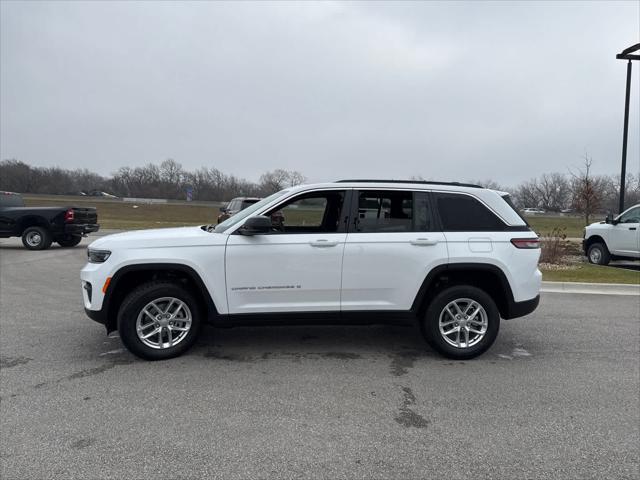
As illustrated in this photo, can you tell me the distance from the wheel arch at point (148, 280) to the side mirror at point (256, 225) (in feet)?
2.19

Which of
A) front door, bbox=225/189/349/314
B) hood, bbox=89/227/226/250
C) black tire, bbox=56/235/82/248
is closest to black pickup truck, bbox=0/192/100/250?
black tire, bbox=56/235/82/248

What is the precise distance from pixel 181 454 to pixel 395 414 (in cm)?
163

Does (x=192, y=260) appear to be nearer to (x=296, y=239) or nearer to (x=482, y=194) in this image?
(x=296, y=239)

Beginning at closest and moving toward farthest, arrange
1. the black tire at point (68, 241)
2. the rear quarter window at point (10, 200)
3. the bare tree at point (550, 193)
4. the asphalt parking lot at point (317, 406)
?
the asphalt parking lot at point (317, 406) < the rear quarter window at point (10, 200) < the black tire at point (68, 241) < the bare tree at point (550, 193)

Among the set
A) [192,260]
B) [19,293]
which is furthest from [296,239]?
[19,293]

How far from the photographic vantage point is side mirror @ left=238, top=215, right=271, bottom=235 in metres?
4.41

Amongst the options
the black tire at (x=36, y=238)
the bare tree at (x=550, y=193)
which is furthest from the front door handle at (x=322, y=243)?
the bare tree at (x=550, y=193)

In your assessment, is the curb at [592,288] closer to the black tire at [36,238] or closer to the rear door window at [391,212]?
the rear door window at [391,212]

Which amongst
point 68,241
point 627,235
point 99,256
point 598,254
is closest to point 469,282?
point 99,256

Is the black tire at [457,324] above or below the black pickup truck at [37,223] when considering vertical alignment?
below

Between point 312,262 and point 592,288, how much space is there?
7.11 m

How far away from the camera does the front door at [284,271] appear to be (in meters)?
4.52

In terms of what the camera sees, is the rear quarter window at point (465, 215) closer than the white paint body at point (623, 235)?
Yes

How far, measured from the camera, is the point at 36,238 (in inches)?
569
